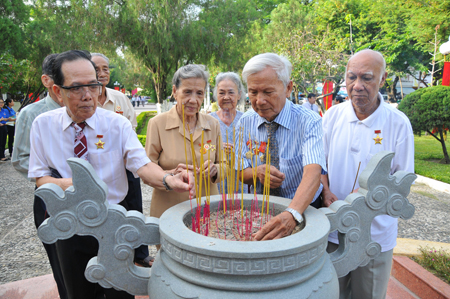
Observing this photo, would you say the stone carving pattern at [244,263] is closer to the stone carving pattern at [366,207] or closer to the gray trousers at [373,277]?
the stone carving pattern at [366,207]

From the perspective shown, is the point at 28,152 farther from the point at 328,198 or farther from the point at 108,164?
the point at 328,198

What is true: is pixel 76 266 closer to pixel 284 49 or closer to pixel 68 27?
pixel 284 49

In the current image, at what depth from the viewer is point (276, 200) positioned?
1.83 metres

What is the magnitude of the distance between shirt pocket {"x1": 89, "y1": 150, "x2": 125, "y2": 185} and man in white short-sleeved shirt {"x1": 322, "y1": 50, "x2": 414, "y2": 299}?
1279 millimetres

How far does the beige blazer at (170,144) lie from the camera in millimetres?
2523

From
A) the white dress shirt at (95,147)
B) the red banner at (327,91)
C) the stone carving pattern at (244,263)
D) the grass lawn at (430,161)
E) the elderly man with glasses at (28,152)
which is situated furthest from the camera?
the red banner at (327,91)

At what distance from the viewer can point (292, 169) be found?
192 cm

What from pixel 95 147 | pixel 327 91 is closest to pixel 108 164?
pixel 95 147

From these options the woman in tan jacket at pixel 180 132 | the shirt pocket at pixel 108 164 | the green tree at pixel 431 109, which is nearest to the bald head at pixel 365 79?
the woman in tan jacket at pixel 180 132

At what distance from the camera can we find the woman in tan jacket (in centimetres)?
249

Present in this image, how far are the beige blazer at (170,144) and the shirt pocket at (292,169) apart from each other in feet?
2.27

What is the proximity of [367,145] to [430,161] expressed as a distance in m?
7.65

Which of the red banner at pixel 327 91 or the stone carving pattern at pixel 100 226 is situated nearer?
the stone carving pattern at pixel 100 226

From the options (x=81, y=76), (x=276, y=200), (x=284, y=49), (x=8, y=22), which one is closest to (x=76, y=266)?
(x=81, y=76)
